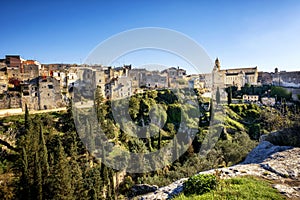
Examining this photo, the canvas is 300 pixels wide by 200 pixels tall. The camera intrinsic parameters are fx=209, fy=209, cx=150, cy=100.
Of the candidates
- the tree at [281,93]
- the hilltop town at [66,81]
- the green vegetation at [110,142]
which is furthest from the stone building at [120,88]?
the tree at [281,93]

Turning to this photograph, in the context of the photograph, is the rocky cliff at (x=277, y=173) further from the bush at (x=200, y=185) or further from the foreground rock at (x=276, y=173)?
the bush at (x=200, y=185)

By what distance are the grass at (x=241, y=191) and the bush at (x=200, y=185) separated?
17 cm

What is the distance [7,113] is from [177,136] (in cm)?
2206

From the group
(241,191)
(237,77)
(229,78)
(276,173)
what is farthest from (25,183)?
(237,77)

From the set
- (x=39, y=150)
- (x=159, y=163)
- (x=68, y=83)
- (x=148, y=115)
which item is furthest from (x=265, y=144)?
(x=68, y=83)

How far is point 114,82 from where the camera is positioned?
3619 centimetres

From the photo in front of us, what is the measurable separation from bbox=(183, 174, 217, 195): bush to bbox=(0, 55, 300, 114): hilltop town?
27.2m

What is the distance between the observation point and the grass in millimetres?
5785

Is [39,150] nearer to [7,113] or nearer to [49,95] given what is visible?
[7,113]

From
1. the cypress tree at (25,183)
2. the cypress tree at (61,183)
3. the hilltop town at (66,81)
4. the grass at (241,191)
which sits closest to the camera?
the grass at (241,191)

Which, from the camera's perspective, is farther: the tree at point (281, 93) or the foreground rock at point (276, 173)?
the tree at point (281, 93)

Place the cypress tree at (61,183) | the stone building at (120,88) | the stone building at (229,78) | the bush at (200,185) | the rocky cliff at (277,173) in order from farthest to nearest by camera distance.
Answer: the stone building at (229,78) < the stone building at (120,88) < the cypress tree at (61,183) < the rocky cliff at (277,173) < the bush at (200,185)

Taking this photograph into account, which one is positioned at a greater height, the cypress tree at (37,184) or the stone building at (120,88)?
the stone building at (120,88)

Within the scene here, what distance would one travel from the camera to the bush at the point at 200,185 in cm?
639
